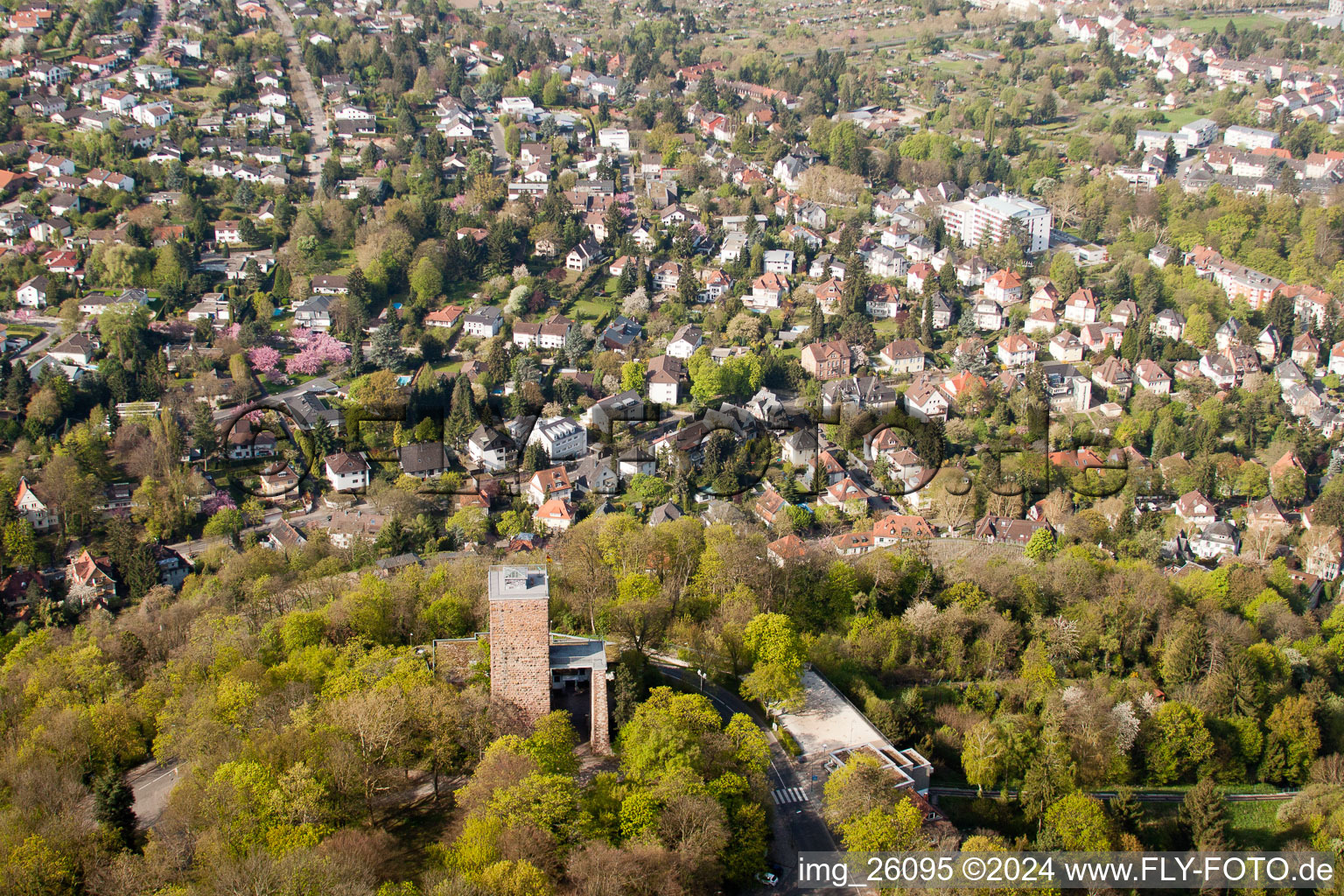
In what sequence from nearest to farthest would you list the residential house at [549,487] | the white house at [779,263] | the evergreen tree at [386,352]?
the residential house at [549,487] < the evergreen tree at [386,352] < the white house at [779,263]

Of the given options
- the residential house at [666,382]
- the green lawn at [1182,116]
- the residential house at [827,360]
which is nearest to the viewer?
the residential house at [666,382]

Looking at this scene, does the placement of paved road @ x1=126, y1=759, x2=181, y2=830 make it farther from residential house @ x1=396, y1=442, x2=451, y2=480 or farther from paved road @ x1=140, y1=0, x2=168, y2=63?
paved road @ x1=140, y1=0, x2=168, y2=63

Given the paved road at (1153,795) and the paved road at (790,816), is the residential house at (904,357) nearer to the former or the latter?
the paved road at (1153,795)

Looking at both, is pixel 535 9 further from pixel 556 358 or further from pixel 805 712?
pixel 805 712

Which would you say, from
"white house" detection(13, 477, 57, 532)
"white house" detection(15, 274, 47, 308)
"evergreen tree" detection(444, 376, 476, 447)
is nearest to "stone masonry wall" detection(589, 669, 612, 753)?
"evergreen tree" detection(444, 376, 476, 447)

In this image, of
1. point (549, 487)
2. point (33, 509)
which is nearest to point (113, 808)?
point (549, 487)

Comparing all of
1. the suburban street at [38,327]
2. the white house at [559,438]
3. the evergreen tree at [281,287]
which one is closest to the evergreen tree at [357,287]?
the evergreen tree at [281,287]
